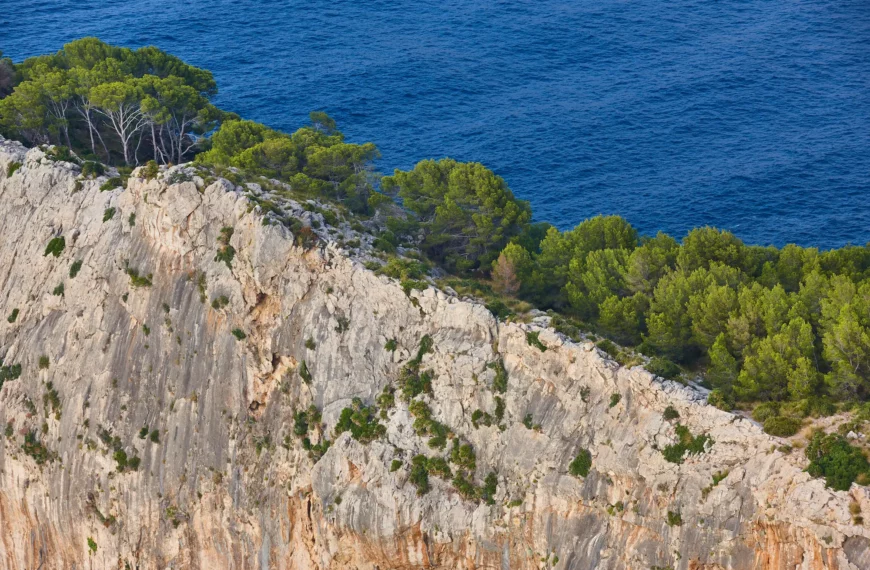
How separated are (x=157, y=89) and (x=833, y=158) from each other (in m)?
84.3

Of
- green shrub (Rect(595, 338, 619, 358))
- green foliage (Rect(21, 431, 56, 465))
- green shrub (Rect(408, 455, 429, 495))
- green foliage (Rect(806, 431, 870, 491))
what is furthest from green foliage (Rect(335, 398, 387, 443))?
green foliage (Rect(806, 431, 870, 491))

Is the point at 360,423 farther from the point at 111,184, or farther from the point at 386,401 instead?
the point at 111,184

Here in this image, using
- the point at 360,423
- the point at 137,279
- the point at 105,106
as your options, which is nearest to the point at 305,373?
the point at 360,423

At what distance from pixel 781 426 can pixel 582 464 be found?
10.7 meters

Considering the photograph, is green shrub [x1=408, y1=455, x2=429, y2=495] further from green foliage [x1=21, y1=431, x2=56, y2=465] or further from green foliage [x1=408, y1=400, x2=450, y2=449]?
green foliage [x1=21, y1=431, x2=56, y2=465]

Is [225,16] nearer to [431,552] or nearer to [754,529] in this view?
[431,552]

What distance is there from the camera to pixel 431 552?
186 feet

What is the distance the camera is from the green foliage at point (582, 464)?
171 ft

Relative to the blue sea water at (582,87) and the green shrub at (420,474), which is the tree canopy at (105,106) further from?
the blue sea water at (582,87)

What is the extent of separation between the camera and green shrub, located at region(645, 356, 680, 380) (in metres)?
51.0

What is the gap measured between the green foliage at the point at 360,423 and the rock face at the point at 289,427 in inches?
28.3

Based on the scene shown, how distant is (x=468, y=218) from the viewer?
240 feet

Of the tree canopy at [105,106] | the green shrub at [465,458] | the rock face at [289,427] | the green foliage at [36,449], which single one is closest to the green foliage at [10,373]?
the rock face at [289,427]

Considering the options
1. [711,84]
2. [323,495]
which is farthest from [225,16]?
[323,495]
